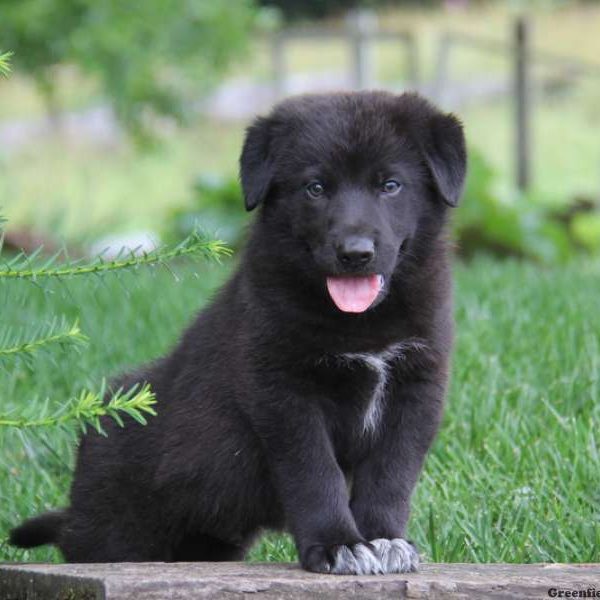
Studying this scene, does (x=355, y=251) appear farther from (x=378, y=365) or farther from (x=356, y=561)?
(x=356, y=561)

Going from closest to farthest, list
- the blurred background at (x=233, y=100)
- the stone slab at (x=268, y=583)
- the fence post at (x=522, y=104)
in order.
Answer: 1. the stone slab at (x=268, y=583)
2. the blurred background at (x=233, y=100)
3. the fence post at (x=522, y=104)

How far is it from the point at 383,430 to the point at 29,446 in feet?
5.02

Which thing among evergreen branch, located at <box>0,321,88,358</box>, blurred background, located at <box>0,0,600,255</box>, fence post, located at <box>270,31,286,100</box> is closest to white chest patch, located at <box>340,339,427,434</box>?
evergreen branch, located at <box>0,321,88,358</box>

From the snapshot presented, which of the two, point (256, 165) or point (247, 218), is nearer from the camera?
point (256, 165)

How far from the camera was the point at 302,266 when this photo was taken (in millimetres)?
3170

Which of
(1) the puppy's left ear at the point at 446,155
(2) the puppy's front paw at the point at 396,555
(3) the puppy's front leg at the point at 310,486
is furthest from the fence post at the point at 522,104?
(2) the puppy's front paw at the point at 396,555

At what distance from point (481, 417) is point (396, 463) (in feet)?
3.71

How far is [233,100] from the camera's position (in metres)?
17.7

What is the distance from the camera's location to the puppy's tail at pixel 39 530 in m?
3.40

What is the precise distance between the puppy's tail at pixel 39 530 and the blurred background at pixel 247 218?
7cm

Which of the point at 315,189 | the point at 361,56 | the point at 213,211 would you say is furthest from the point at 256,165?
the point at 361,56

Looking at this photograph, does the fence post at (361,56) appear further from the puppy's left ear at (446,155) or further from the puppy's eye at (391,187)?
the puppy's eye at (391,187)

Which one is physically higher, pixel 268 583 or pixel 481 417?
pixel 268 583

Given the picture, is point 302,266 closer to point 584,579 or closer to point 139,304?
point 584,579
